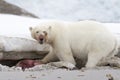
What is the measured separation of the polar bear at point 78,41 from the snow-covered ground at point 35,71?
56 cm

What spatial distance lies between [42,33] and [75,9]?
51.2ft

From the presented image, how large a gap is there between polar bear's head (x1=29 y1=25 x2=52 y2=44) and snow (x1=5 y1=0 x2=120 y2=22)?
42.8 feet

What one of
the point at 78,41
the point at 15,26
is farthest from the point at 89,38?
the point at 15,26

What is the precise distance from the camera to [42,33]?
7793 millimetres

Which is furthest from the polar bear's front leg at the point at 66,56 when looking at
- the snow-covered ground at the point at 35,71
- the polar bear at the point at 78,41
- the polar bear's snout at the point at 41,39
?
the snow-covered ground at the point at 35,71

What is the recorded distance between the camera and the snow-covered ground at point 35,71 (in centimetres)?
559

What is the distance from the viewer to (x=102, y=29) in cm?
798

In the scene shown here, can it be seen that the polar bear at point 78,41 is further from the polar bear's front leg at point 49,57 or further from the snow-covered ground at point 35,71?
the snow-covered ground at point 35,71

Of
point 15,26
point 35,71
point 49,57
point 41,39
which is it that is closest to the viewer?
point 35,71

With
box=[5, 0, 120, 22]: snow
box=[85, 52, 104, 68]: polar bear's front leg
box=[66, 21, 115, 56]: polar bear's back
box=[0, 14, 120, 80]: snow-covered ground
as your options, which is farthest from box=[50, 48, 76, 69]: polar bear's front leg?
box=[5, 0, 120, 22]: snow

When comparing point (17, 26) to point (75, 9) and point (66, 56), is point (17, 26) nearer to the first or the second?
point (66, 56)

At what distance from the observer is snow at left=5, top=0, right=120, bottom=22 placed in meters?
21.8

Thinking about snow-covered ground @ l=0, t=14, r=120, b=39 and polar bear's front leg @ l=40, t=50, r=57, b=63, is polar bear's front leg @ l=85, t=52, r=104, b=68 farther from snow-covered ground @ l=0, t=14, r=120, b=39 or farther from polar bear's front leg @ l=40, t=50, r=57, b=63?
snow-covered ground @ l=0, t=14, r=120, b=39

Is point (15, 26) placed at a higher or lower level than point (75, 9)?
higher
